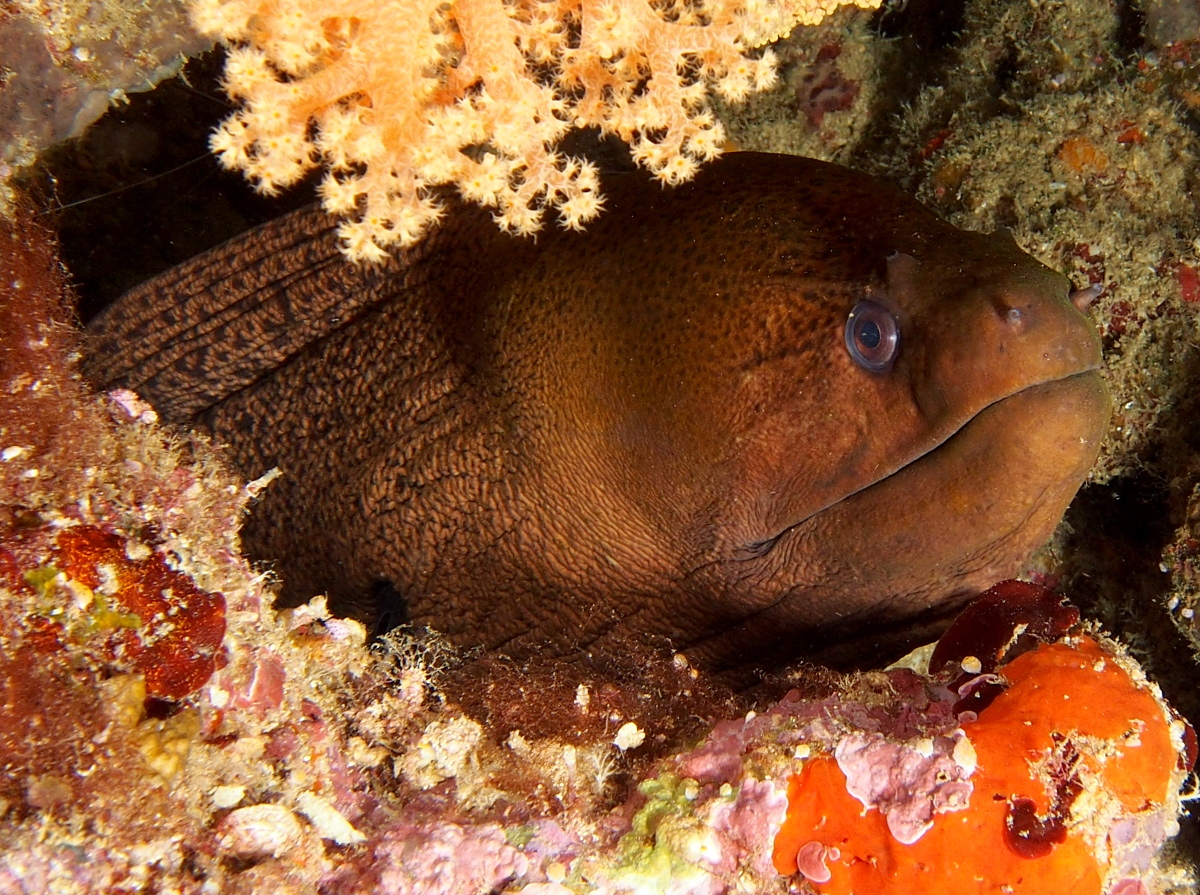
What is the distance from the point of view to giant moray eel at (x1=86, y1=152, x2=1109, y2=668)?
2053mm

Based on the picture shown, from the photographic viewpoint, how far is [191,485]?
2006mm

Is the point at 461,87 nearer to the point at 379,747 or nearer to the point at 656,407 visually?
the point at 656,407

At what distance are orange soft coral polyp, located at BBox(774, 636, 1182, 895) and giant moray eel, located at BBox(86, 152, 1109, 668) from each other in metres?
0.57

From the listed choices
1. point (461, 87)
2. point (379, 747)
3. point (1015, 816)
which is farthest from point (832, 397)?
point (379, 747)

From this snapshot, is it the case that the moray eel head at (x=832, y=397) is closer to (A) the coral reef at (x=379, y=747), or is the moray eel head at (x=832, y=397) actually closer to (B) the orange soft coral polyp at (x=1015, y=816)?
(A) the coral reef at (x=379, y=747)

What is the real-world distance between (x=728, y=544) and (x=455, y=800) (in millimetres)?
1149

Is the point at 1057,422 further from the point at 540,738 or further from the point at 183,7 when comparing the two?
the point at 183,7

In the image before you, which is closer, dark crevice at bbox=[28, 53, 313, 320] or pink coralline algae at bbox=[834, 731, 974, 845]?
pink coralline algae at bbox=[834, 731, 974, 845]

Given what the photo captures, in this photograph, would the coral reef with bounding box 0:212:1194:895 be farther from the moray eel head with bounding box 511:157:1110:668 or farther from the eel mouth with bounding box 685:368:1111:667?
the moray eel head with bounding box 511:157:1110:668

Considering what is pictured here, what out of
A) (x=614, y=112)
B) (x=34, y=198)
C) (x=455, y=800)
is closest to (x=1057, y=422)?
(x=614, y=112)

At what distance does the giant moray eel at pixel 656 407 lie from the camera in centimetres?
205

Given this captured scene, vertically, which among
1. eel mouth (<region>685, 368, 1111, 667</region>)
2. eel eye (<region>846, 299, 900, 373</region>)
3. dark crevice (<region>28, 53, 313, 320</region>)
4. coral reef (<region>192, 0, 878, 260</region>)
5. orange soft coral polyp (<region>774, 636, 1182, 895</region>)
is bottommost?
orange soft coral polyp (<region>774, 636, 1182, 895</region>)

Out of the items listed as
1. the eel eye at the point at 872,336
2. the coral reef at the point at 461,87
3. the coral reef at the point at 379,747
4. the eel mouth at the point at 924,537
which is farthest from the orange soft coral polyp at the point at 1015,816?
the coral reef at the point at 461,87

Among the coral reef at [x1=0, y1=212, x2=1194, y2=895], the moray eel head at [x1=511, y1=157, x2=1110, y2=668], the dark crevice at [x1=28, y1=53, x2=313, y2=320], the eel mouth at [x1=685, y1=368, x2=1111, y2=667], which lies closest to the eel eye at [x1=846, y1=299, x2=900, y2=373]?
the moray eel head at [x1=511, y1=157, x2=1110, y2=668]
